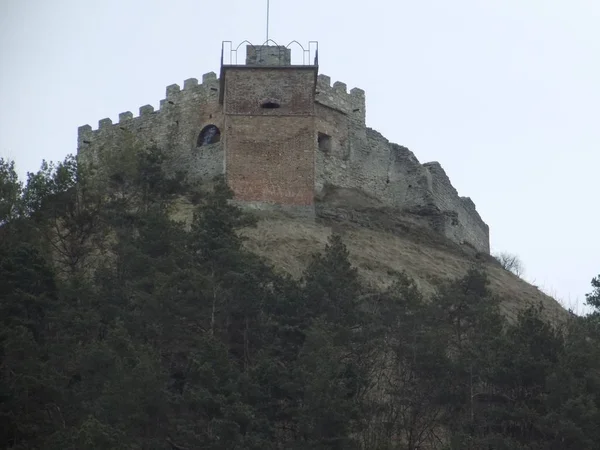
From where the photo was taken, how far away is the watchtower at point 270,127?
48875 millimetres

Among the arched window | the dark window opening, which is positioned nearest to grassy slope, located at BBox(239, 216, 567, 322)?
the dark window opening

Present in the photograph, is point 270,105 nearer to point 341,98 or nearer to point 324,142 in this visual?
point 324,142

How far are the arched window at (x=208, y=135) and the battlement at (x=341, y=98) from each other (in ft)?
11.5

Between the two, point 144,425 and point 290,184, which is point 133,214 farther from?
point 144,425

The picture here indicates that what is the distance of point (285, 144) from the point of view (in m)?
49.5

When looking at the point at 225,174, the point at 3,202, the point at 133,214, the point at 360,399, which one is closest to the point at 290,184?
the point at 225,174

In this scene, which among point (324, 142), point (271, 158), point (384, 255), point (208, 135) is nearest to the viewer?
point (384, 255)

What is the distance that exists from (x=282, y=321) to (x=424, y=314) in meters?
3.89

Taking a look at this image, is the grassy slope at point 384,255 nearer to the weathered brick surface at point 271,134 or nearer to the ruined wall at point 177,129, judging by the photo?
the weathered brick surface at point 271,134

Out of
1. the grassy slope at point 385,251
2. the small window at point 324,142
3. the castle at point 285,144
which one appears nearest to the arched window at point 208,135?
the castle at point 285,144

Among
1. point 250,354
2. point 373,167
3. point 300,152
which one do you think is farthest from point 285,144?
point 250,354

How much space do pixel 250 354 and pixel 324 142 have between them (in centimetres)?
Result: 1462

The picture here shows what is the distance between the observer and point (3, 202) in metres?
45.3

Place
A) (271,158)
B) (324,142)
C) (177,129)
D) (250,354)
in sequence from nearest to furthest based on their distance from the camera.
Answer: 1. (250,354)
2. (271,158)
3. (324,142)
4. (177,129)
